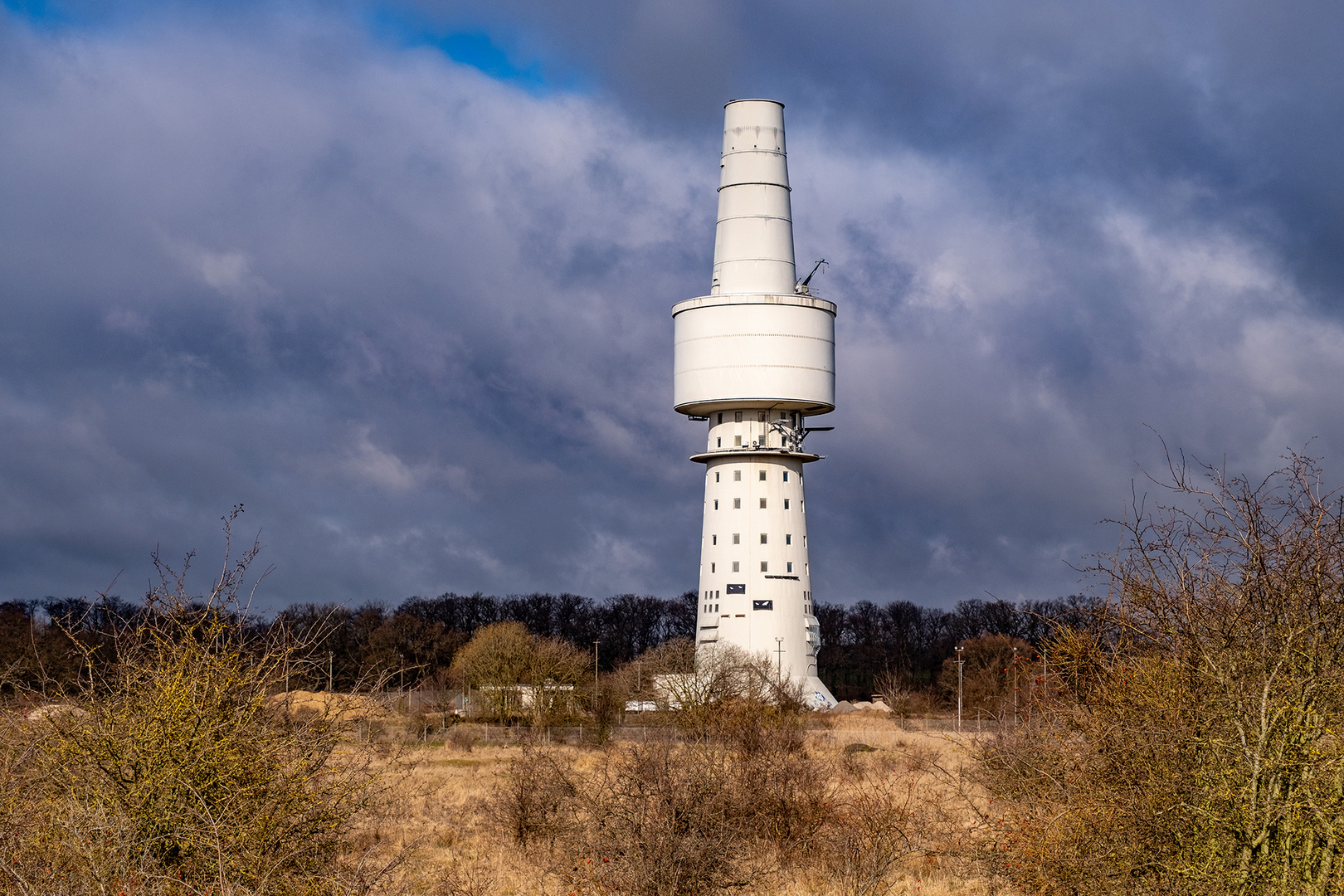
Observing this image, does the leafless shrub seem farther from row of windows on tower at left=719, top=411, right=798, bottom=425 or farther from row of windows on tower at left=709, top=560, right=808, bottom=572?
row of windows on tower at left=719, top=411, right=798, bottom=425

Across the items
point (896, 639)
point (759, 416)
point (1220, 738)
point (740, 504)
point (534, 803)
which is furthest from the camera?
point (896, 639)

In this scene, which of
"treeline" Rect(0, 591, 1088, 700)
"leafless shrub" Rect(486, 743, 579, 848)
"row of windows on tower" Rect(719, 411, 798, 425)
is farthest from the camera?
"treeline" Rect(0, 591, 1088, 700)

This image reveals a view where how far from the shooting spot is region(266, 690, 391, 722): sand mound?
12.4 meters

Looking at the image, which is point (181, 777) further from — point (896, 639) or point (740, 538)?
point (896, 639)

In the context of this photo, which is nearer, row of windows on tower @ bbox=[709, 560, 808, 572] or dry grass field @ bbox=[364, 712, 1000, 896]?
dry grass field @ bbox=[364, 712, 1000, 896]

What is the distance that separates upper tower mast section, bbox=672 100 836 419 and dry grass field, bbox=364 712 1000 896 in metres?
24.7

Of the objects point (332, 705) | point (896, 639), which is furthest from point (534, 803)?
point (896, 639)

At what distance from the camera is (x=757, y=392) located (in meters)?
63.1

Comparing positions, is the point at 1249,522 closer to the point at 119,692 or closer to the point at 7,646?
the point at 119,692

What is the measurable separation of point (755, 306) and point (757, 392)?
3995mm

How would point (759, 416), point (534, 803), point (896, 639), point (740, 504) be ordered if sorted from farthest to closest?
point (896, 639) → point (759, 416) → point (740, 504) → point (534, 803)

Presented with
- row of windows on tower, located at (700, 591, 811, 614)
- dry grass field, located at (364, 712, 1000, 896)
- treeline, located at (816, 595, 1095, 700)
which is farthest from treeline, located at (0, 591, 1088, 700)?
dry grass field, located at (364, 712, 1000, 896)

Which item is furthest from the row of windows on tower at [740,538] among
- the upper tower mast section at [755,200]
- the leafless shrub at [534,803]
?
the leafless shrub at [534,803]

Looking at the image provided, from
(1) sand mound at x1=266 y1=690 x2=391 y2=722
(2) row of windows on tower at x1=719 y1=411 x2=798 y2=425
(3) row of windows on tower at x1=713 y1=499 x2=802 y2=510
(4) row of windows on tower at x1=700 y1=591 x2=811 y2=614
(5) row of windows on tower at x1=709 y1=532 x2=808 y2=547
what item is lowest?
(1) sand mound at x1=266 y1=690 x2=391 y2=722
